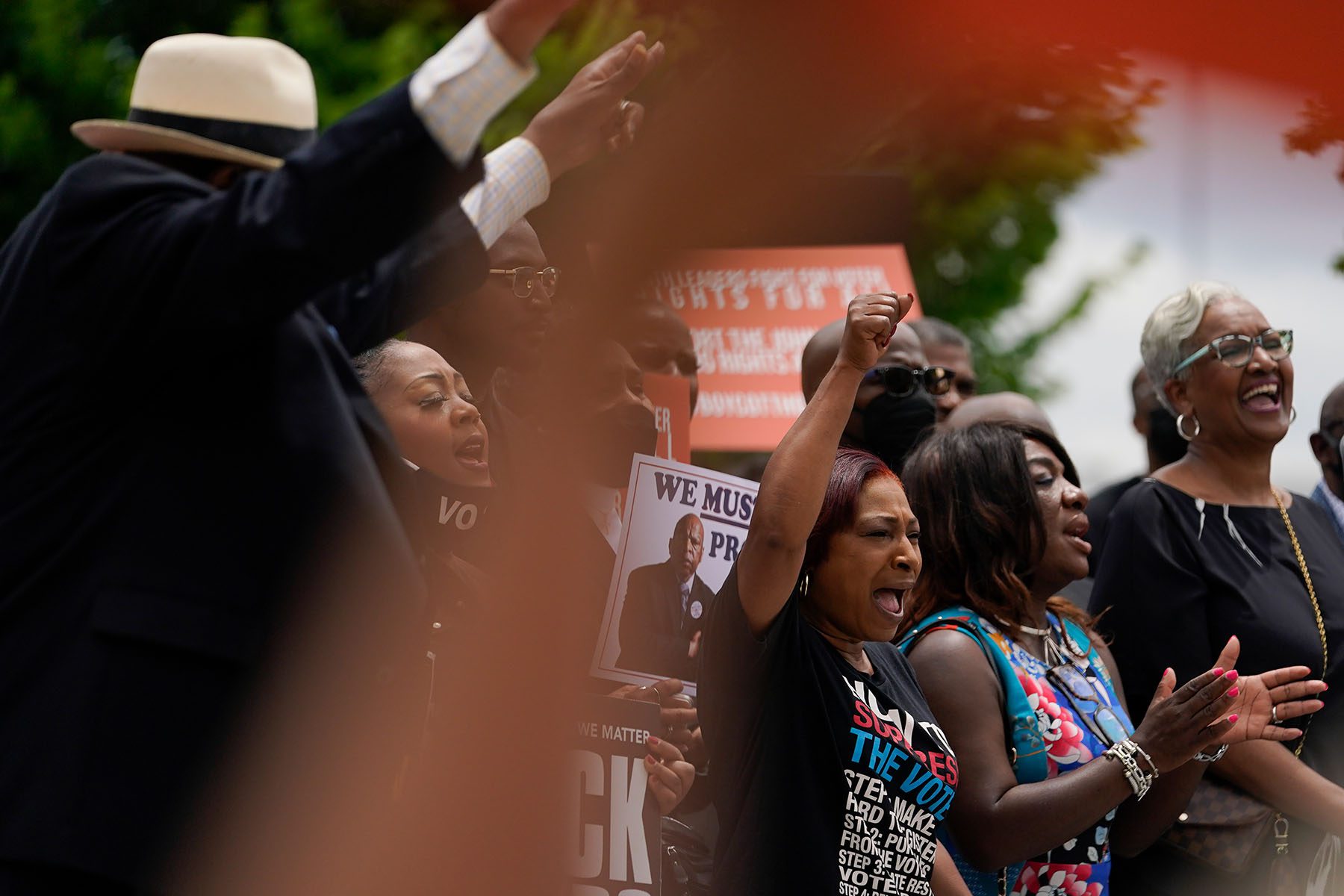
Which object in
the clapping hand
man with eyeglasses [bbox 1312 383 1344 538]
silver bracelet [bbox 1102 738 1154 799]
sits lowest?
silver bracelet [bbox 1102 738 1154 799]

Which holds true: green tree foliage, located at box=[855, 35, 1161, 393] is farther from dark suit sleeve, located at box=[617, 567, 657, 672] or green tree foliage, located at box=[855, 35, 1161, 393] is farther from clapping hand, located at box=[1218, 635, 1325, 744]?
clapping hand, located at box=[1218, 635, 1325, 744]

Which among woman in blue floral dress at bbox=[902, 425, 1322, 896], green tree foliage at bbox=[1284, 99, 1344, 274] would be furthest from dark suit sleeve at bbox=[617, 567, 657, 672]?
green tree foliage at bbox=[1284, 99, 1344, 274]

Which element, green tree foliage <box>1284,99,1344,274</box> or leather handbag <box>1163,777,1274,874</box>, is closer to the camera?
green tree foliage <box>1284,99,1344,274</box>

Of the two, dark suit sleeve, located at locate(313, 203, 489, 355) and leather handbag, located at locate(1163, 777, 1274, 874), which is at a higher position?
dark suit sleeve, located at locate(313, 203, 489, 355)

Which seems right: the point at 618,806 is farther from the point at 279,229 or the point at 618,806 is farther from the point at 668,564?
the point at 279,229

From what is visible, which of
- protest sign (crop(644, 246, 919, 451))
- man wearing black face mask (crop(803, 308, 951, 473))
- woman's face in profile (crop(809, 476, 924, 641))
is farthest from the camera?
protest sign (crop(644, 246, 919, 451))

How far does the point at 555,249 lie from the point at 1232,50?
63 cm

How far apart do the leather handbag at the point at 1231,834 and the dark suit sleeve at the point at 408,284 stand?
2138mm

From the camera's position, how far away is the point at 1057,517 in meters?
3.48

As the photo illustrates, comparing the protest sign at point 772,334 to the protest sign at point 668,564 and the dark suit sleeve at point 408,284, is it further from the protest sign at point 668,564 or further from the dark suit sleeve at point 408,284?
the dark suit sleeve at point 408,284

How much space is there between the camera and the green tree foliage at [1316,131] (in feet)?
4.90

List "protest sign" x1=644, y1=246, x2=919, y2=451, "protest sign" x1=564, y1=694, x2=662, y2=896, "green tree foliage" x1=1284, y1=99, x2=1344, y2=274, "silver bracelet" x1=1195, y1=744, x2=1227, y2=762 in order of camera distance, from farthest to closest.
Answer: "protest sign" x1=644, y1=246, x2=919, y2=451 < "silver bracelet" x1=1195, y1=744, x2=1227, y2=762 < "protest sign" x1=564, y1=694, x2=662, y2=896 < "green tree foliage" x1=1284, y1=99, x2=1344, y2=274

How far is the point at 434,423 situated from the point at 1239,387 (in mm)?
1909

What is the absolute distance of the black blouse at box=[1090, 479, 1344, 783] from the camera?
3459mm
